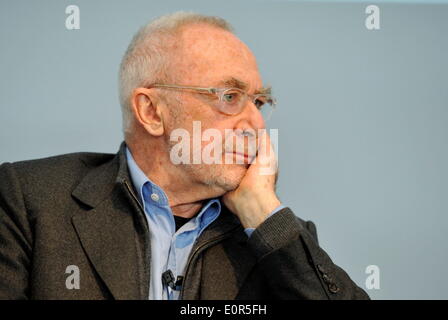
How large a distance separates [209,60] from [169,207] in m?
0.50

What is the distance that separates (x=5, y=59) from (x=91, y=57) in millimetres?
322

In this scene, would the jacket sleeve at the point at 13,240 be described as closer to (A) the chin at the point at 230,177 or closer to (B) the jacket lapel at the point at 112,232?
(B) the jacket lapel at the point at 112,232

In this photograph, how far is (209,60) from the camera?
1.96 metres

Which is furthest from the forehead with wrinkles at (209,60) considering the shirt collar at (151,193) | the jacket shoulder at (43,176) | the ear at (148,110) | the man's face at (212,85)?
the jacket shoulder at (43,176)

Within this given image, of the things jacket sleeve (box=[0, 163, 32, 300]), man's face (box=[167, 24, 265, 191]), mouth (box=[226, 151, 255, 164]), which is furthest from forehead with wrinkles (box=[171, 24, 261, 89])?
jacket sleeve (box=[0, 163, 32, 300])

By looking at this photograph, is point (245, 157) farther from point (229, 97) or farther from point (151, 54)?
point (151, 54)

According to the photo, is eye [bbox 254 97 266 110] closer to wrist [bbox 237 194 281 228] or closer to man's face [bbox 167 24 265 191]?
man's face [bbox 167 24 265 191]

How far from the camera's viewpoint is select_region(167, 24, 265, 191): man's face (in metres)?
1.95

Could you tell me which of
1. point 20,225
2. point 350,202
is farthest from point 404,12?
Answer: point 20,225

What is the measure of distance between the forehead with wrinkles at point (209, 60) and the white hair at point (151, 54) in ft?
0.12

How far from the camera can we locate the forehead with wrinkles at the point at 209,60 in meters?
1.96

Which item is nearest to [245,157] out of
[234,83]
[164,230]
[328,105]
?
[234,83]

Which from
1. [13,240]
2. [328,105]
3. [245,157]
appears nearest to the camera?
[13,240]
